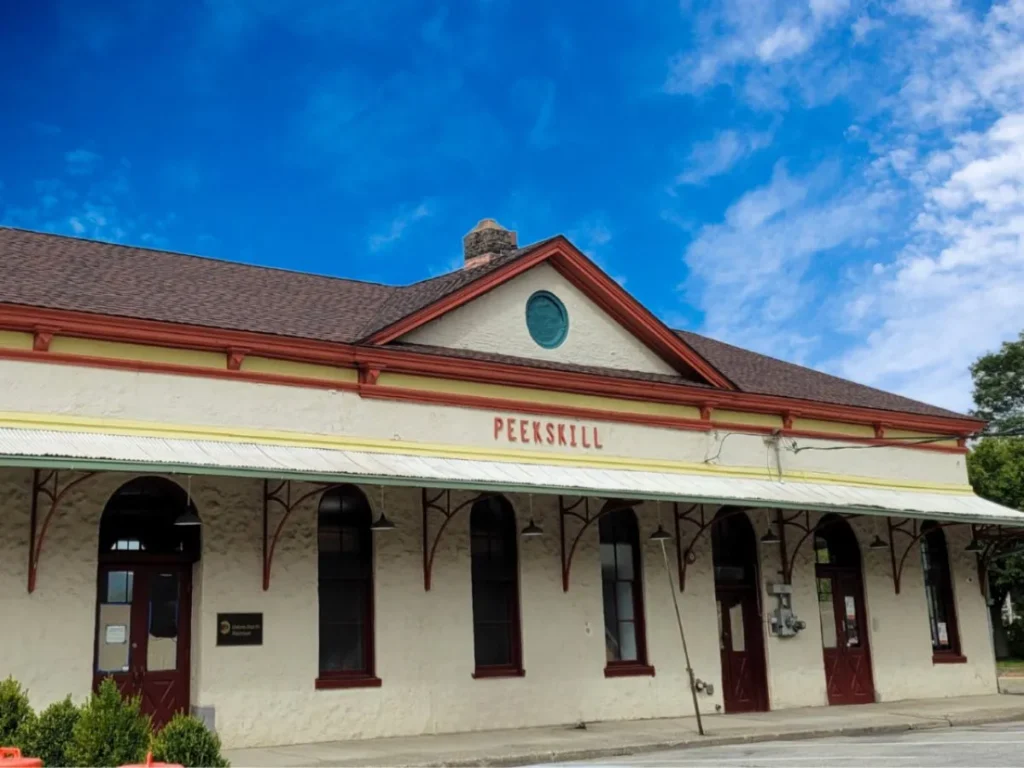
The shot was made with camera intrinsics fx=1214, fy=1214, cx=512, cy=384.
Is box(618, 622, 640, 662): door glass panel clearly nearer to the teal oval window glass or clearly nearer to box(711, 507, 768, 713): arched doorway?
box(711, 507, 768, 713): arched doorway

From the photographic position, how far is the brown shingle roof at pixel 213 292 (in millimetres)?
16422

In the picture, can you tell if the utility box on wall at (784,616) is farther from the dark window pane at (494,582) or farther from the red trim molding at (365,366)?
the dark window pane at (494,582)

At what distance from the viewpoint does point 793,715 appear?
802 inches

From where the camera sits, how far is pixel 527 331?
2019 cm

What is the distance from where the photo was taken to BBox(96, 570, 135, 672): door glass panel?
1545cm

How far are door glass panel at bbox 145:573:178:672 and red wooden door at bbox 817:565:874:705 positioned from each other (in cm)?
1225

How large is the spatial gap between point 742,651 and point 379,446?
820 cm

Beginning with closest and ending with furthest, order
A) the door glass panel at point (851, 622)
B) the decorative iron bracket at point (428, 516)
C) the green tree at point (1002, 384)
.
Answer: the decorative iron bracket at point (428, 516)
the door glass panel at point (851, 622)
the green tree at point (1002, 384)

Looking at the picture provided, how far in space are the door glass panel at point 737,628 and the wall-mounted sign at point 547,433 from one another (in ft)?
13.9

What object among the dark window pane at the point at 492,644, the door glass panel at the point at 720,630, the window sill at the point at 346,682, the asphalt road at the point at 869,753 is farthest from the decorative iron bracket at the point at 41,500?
the door glass panel at the point at 720,630

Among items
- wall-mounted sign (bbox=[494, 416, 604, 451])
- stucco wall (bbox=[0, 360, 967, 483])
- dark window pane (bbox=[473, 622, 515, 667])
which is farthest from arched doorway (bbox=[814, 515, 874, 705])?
dark window pane (bbox=[473, 622, 515, 667])

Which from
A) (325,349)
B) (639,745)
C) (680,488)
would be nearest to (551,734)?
(639,745)

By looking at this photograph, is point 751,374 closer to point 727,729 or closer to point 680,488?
point 680,488

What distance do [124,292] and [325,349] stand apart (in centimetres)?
290
